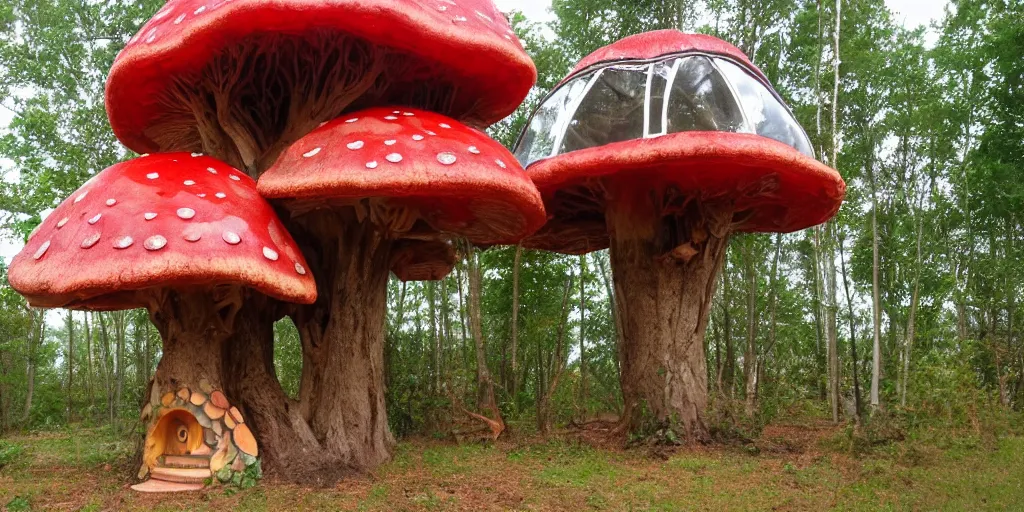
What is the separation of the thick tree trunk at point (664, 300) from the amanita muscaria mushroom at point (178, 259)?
14.2ft

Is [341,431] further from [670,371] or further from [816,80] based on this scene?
[816,80]

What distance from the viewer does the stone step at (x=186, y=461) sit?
5.04 metres

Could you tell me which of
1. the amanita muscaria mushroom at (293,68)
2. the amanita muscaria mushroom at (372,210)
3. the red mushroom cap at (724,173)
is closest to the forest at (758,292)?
the amanita muscaria mushroom at (372,210)

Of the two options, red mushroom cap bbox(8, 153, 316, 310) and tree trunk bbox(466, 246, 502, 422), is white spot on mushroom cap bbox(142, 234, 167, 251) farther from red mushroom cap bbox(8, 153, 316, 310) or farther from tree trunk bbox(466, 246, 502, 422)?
tree trunk bbox(466, 246, 502, 422)

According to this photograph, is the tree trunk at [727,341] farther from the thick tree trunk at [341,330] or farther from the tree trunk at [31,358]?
the tree trunk at [31,358]

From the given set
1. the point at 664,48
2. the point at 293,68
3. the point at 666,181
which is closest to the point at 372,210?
the point at 293,68

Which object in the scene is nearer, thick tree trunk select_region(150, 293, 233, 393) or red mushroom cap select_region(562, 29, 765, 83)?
thick tree trunk select_region(150, 293, 233, 393)

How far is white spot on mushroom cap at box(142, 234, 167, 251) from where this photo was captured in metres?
4.07

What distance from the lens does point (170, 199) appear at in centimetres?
442

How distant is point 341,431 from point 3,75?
40.2ft

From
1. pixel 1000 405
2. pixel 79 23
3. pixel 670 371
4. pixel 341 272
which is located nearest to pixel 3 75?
pixel 79 23

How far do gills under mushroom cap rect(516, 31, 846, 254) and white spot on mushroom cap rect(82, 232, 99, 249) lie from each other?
4.16 meters

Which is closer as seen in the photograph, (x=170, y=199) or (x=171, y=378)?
(x=170, y=199)

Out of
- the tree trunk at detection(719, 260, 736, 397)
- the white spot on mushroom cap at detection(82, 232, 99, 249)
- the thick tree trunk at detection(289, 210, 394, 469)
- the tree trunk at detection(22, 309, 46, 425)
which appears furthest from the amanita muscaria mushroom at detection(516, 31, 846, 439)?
the tree trunk at detection(22, 309, 46, 425)
